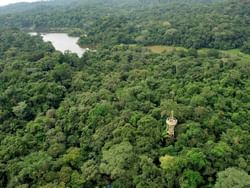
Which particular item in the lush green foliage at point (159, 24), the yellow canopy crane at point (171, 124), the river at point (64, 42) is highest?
the yellow canopy crane at point (171, 124)

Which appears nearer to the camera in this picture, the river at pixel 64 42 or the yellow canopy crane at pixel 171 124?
the yellow canopy crane at pixel 171 124

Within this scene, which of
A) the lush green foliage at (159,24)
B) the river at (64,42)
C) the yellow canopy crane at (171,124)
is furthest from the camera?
the river at (64,42)

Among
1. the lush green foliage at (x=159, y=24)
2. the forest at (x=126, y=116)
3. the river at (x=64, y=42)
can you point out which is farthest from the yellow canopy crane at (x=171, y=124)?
the river at (x=64, y=42)

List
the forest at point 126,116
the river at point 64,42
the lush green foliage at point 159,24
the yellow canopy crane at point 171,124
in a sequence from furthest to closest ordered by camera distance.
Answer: the river at point 64,42 → the lush green foliage at point 159,24 → the yellow canopy crane at point 171,124 → the forest at point 126,116

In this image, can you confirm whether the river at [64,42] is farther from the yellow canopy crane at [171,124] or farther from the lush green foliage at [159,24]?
the yellow canopy crane at [171,124]

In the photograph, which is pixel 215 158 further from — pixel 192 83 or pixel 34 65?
pixel 34 65

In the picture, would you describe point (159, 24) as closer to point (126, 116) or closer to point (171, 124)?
point (126, 116)

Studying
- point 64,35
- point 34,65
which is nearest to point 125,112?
point 34,65

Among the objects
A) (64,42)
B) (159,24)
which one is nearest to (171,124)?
(159,24)
